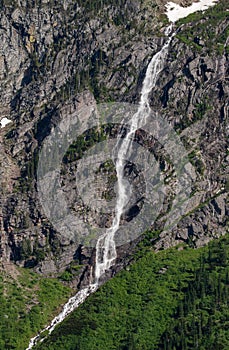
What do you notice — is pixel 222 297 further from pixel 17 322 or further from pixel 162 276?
pixel 17 322

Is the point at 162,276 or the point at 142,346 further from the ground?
the point at 162,276

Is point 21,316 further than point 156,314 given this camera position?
Yes

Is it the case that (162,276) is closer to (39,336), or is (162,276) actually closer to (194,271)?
(194,271)

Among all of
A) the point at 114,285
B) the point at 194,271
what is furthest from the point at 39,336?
the point at 194,271

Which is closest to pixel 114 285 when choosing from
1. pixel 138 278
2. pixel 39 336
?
pixel 138 278

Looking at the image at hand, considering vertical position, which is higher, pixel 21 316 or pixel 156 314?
pixel 21 316

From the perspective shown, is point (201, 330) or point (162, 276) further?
point (162, 276)

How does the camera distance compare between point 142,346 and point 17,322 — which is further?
point 17,322

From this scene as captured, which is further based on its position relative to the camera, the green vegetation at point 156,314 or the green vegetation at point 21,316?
the green vegetation at point 21,316
